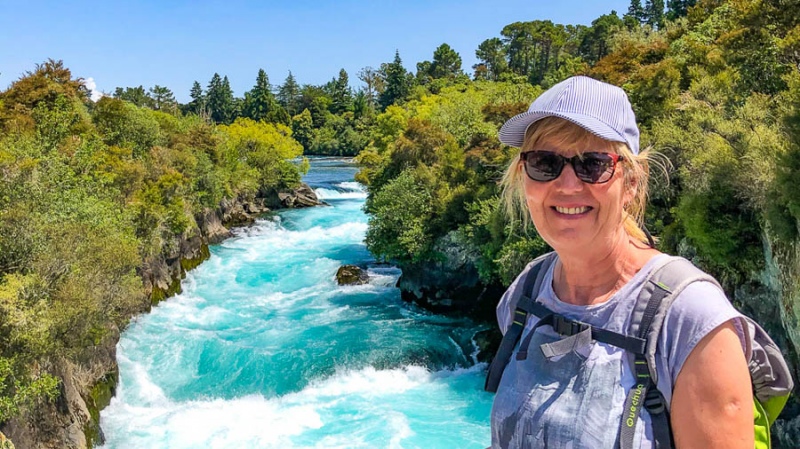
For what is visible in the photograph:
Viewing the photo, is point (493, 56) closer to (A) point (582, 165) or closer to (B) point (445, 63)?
(B) point (445, 63)

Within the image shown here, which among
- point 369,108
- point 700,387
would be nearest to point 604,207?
point 700,387

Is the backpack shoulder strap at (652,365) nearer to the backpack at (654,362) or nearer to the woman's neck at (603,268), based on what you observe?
the backpack at (654,362)

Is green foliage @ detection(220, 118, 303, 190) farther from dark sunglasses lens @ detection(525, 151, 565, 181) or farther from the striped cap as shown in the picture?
the striped cap

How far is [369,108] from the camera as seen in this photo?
77.1m

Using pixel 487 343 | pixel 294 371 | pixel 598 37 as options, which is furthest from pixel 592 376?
pixel 598 37

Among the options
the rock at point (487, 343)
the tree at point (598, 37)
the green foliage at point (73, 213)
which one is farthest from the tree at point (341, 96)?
the rock at point (487, 343)

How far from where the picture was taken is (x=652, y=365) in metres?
1.27

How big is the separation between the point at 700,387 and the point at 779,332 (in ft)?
31.5

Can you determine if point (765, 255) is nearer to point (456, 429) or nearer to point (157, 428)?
point (456, 429)

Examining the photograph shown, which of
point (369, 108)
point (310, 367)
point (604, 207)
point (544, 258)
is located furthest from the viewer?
point (369, 108)

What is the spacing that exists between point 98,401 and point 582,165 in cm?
1275

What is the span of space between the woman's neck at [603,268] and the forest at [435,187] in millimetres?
749

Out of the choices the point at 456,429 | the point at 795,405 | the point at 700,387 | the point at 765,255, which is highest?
the point at 700,387

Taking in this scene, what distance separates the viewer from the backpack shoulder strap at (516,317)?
1.64m
